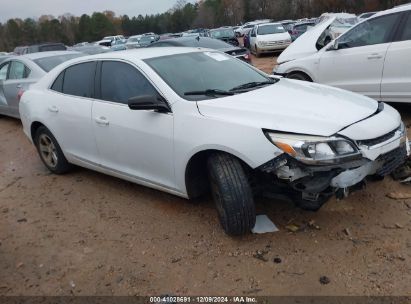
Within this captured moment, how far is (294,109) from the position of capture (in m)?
3.41

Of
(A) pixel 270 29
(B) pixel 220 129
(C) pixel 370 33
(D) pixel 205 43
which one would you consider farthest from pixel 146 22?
(B) pixel 220 129

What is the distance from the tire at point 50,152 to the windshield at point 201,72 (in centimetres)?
186

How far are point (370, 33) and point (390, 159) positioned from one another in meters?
3.47

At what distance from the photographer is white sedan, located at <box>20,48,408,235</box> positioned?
3.14 meters

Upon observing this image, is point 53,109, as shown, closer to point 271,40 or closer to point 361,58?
point 361,58

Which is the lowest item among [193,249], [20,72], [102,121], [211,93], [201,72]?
[193,249]

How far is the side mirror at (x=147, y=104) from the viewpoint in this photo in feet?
12.2

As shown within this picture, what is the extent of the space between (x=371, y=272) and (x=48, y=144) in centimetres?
412

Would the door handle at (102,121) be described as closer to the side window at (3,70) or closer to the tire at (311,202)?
the tire at (311,202)

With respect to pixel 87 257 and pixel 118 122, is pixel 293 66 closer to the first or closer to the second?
pixel 118 122

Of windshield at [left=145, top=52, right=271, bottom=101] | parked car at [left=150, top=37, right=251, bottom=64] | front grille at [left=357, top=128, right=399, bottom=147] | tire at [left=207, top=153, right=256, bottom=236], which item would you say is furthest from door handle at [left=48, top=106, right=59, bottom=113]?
parked car at [left=150, top=37, right=251, bottom=64]

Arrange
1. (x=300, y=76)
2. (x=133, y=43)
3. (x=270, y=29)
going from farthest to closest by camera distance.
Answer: (x=133, y=43), (x=270, y=29), (x=300, y=76)

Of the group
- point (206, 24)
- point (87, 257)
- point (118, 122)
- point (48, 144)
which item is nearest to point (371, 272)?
point (87, 257)

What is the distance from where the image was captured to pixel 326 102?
3.59 meters
